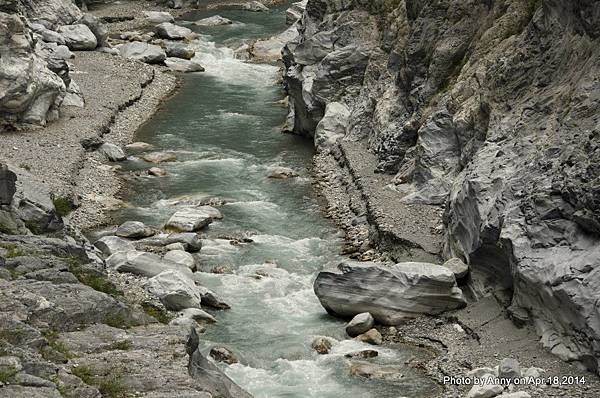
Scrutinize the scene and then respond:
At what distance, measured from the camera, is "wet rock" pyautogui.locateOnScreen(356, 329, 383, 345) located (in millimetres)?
27564

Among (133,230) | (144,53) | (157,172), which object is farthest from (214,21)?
(133,230)

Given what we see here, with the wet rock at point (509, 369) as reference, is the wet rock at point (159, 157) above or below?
below

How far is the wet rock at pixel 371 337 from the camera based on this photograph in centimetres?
2756

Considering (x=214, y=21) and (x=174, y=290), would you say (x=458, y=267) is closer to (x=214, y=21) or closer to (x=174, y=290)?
(x=174, y=290)

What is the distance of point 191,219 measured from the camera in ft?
122

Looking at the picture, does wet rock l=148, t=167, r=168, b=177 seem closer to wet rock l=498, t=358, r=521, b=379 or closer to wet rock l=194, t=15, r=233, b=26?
wet rock l=498, t=358, r=521, b=379

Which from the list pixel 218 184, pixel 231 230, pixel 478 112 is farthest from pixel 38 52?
pixel 478 112

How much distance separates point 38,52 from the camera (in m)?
52.0

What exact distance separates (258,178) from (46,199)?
1448 cm

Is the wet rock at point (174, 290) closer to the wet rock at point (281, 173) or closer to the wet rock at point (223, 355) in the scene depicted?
the wet rock at point (223, 355)

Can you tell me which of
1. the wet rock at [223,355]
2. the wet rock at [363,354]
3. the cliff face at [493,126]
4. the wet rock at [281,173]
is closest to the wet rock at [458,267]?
the cliff face at [493,126]

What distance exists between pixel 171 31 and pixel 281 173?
1367 inches

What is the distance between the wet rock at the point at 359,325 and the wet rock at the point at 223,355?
4.08 meters

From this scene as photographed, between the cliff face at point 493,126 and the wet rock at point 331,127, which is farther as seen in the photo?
the wet rock at point 331,127
